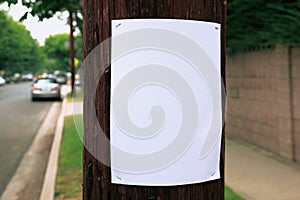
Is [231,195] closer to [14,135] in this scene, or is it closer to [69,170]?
[69,170]

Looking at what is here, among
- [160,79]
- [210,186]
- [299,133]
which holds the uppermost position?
[160,79]

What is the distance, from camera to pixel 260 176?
18.7 ft

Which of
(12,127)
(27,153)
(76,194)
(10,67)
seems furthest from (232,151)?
(10,67)

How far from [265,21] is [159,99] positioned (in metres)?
5.59

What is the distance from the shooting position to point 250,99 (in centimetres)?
823

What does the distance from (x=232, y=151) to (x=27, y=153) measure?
14.3 feet

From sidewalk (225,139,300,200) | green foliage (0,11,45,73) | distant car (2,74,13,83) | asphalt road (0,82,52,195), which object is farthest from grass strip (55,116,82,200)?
distant car (2,74,13,83)

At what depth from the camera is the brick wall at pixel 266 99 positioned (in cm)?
651

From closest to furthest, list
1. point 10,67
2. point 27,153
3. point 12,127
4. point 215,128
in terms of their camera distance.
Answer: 1. point 215,128
2. point 27,153
3. point 12,127
4. point 10,67

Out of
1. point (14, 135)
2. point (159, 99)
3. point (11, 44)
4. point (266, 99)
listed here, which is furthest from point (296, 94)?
point (11, 44)

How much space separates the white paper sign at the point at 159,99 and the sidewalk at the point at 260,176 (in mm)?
3560

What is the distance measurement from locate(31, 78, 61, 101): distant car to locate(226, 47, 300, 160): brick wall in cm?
1392

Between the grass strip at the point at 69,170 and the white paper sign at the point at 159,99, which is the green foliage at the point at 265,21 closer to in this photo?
the grass strip at the point at 69,170

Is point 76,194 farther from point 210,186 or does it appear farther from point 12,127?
point 12,127
